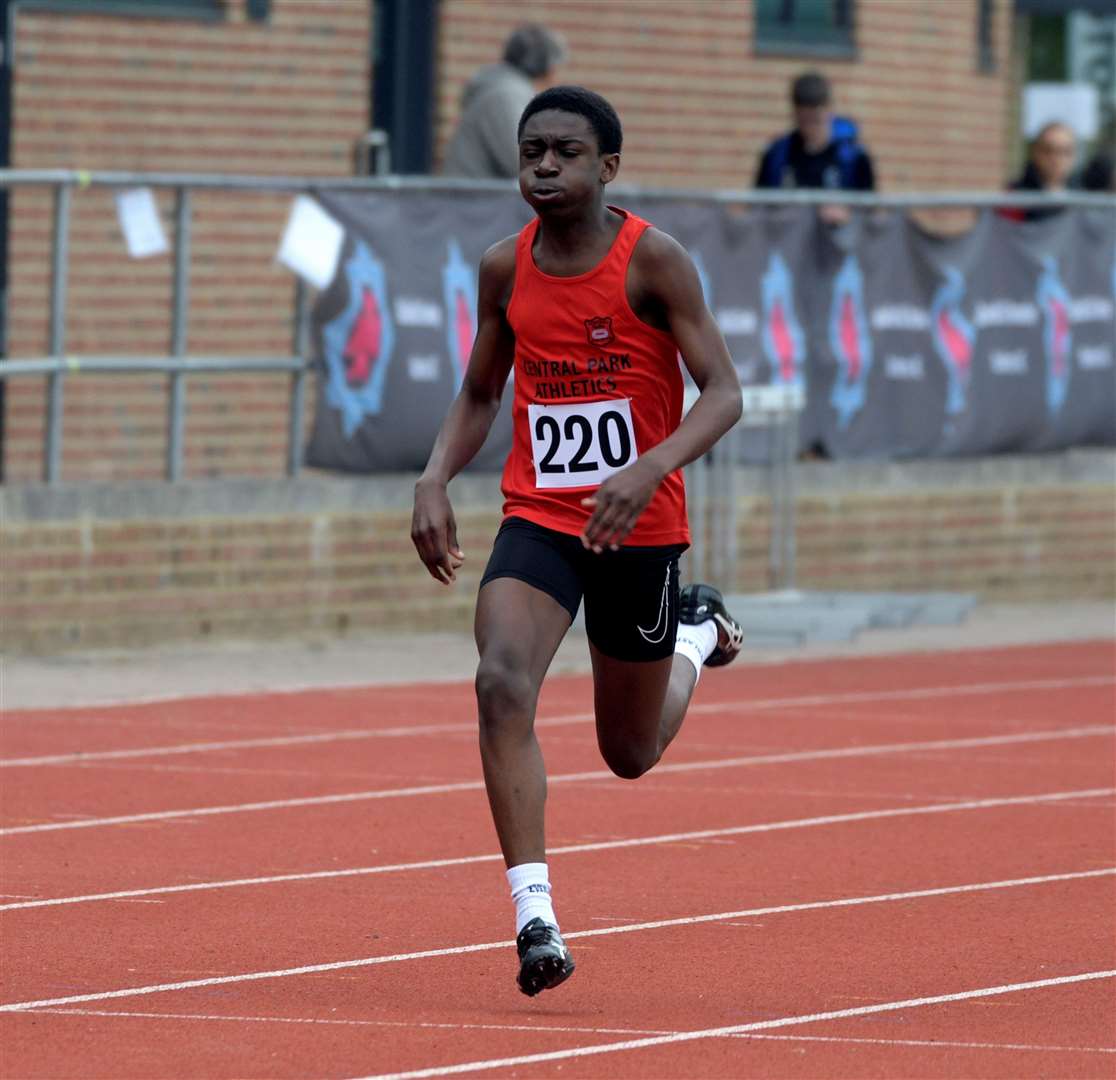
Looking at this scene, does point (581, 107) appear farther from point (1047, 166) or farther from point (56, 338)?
point (1047, 166)

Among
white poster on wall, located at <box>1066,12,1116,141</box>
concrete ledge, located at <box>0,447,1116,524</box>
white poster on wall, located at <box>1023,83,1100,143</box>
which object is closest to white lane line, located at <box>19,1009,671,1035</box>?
concrete ledge, located at <box>0,447,1116,524</box>

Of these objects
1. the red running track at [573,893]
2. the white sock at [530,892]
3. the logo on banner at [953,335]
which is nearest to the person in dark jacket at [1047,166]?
the logo on banner at [953,335]

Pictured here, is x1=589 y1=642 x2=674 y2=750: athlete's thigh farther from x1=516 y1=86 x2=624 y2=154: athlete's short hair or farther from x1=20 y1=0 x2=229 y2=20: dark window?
x1=20 y1=0 x2=229 y2=20: dark window

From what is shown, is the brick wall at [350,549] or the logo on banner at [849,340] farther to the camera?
the logo on banner at [849,340]

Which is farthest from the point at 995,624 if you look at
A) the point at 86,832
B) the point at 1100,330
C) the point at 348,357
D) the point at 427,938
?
the point at 427,938

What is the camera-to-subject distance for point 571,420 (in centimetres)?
709

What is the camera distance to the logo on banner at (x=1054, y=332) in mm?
17672

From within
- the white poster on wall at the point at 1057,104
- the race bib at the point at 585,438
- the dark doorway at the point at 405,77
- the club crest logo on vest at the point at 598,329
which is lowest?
the race bib at the point at 585,438

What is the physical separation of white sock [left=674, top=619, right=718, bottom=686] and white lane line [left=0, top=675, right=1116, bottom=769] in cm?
297

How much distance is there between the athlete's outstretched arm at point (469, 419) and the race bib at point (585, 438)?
10.8 inches

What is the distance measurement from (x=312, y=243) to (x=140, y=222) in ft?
3.28

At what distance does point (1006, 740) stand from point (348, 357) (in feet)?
13.7

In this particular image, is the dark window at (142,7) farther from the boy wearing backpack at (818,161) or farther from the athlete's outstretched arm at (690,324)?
the athlete's outstretched arm at (690,324)

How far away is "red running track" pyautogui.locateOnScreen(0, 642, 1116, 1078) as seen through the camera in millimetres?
6363
